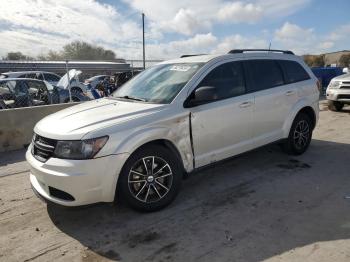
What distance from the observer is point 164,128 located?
4.23m

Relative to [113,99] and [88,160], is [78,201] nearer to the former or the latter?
[88,160]

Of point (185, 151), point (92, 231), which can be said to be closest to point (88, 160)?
point (92, 231)

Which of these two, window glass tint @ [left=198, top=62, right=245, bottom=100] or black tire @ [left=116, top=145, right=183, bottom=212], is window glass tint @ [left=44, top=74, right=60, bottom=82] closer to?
window glass tint @ [left=198, top=62, right=245, bottom=100]

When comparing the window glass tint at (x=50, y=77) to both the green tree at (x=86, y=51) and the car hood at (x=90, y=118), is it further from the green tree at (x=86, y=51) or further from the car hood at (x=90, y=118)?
the green tree at (x=86, y=51)

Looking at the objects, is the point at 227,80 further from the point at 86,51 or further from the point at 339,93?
the point at 86,51

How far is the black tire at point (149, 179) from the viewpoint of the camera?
400 cm

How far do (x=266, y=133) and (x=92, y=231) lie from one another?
10.1ft

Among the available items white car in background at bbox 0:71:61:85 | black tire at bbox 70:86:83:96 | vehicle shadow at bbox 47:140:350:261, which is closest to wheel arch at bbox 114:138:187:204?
vehicle shadow at bbox 47:140:350:261

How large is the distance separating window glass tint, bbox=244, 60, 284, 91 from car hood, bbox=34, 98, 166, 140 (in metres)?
1.76

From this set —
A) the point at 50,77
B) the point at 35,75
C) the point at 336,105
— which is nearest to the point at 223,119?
the point at 336,105

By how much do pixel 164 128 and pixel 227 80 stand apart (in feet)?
4.58

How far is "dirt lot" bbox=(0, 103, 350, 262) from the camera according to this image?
11.3ft

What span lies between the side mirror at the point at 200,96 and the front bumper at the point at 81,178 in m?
1.14

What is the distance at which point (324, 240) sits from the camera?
11.6 ft
